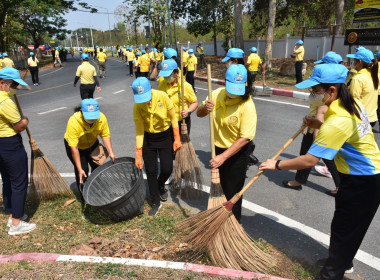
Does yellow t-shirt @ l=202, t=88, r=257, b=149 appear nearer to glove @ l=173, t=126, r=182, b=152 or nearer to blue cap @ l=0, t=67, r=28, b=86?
glove @ l=173, t=126, r=182, b=152

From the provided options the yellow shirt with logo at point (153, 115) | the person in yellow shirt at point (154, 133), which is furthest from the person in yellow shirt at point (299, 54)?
the yellow shirt with logo at point (153, 115)

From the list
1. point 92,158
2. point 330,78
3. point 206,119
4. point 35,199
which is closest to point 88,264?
point 92,158

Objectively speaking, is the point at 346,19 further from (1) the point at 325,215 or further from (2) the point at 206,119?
(1) the point at 325,215

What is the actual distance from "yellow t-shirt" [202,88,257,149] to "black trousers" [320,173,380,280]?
0.89 m

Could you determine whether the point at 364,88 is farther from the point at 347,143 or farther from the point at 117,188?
the point at 117,188

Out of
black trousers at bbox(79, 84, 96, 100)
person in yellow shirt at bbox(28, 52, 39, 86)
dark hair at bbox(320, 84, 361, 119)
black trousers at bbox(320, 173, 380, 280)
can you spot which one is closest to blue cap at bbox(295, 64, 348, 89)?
dark hair at bbox(320, 84, 361, 119)

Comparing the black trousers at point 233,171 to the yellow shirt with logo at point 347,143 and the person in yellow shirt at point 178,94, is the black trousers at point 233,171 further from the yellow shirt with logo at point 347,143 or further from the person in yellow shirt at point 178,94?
the person in yellow shirt at point 178,94

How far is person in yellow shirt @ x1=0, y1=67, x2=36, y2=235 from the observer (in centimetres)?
327

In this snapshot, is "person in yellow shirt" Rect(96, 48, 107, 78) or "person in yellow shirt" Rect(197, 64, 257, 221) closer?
"person in yellow shirt" Rect(197, 64, 257, 221)

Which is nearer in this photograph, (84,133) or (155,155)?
(84,133)

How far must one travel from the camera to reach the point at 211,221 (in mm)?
2789

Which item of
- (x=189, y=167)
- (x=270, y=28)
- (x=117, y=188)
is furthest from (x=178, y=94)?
(x=270, y=28)

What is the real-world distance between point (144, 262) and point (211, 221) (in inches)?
30.2

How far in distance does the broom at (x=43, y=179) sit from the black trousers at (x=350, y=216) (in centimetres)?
346
